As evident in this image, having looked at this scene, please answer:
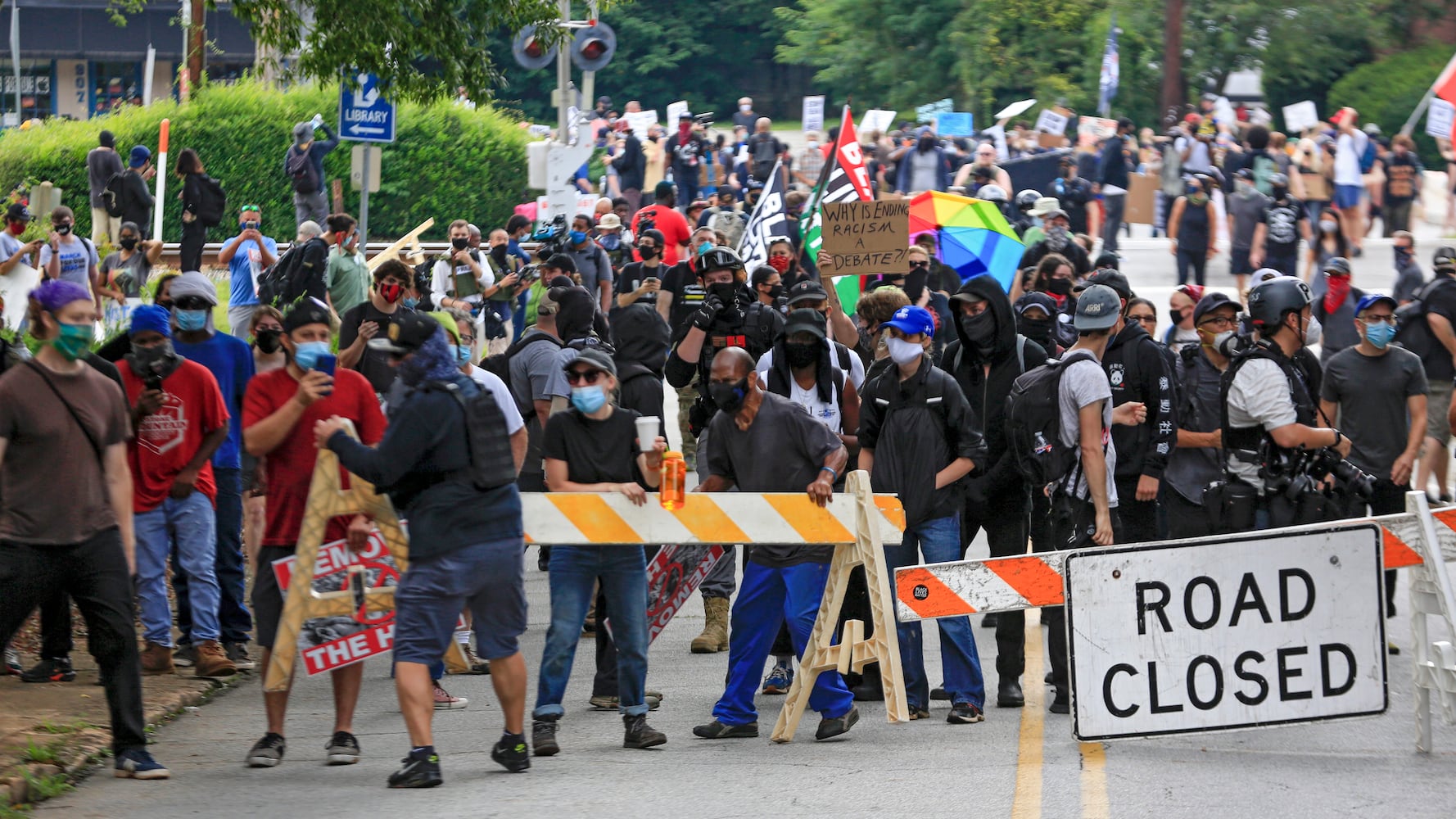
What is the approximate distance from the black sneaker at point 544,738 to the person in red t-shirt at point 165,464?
227 cm

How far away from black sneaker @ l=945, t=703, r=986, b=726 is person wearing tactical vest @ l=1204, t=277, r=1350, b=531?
1796 mm

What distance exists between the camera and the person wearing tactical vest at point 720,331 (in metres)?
10.6

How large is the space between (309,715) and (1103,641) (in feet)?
12.4

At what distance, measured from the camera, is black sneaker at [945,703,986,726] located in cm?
871

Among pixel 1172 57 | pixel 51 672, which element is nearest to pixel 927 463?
pixel 51 672

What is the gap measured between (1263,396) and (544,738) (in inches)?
150

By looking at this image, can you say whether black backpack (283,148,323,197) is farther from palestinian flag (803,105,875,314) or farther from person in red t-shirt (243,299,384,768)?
person in red t-shirt (243,299,384,768)

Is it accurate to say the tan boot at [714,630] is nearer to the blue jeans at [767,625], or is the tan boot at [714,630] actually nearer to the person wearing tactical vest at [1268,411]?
the blue jeans at [767,625]

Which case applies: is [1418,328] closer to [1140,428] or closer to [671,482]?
[1140,428]

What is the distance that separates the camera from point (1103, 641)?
7.84 m

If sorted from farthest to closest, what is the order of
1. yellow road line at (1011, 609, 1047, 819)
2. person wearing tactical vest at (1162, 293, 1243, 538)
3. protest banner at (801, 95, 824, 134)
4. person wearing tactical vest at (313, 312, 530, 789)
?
protest banner at (801, 95, 824, 134), person wearing tactical vest at (1162, 293, 1243, 538), person wearing tactical vest at (313, 312, 530, 789), yellow road line at (1011, 609, 1047, 819)

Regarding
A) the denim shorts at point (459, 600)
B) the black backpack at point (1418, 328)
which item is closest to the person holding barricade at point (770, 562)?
the denim shorts at point (459, 600)

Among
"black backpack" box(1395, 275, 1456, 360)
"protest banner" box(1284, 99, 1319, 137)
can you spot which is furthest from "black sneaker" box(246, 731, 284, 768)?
"protest banner" box(1284, 99, 1319, 137)

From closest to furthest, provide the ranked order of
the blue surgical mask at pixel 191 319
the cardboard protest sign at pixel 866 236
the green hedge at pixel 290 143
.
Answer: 1. the blue surgical mask at pixel 191 319
2. the cardboard protest sign at pixel 866 236
3. the green hedge at pixel 290 143
